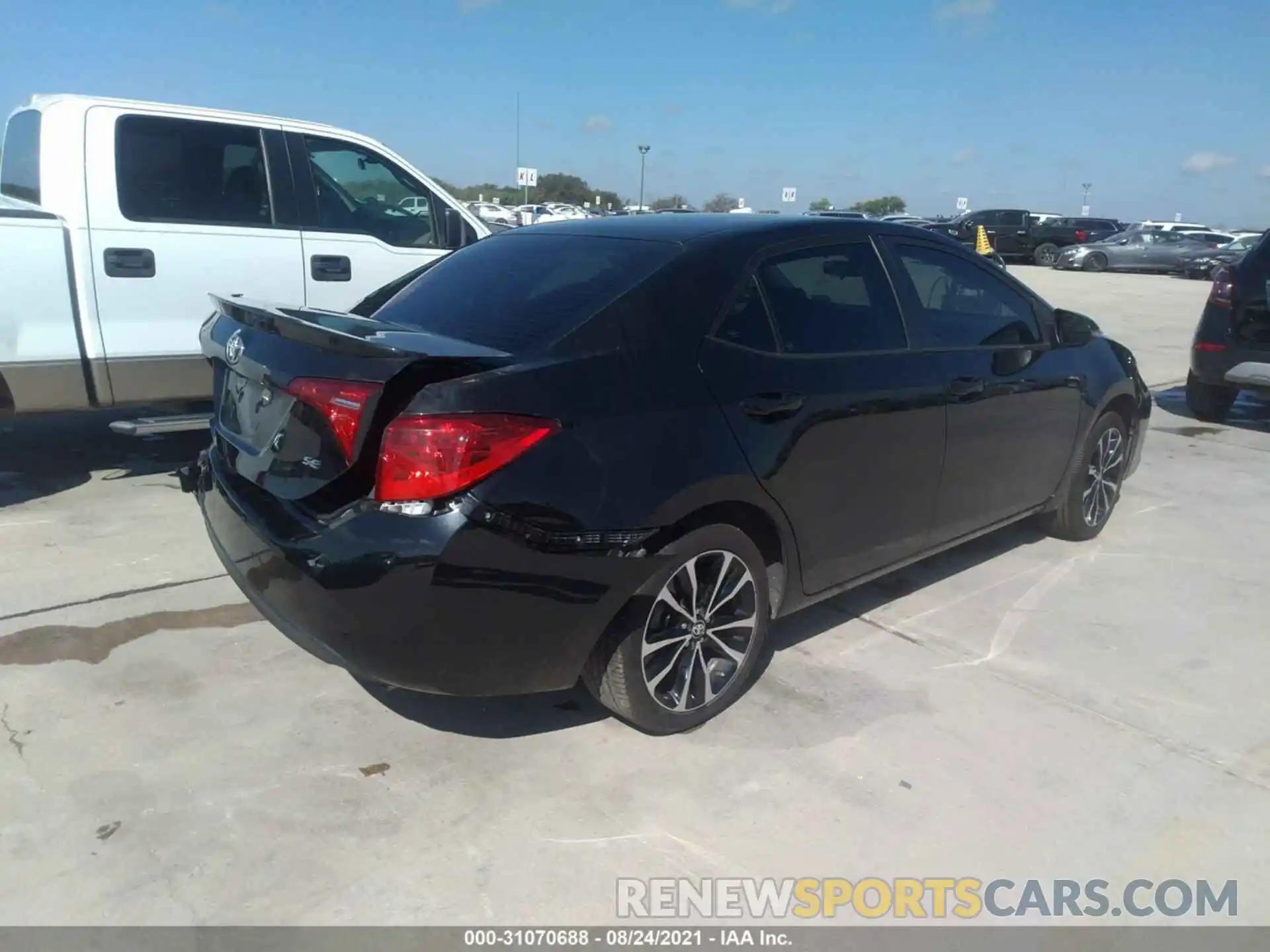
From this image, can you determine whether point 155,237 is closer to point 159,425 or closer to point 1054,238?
point 159,425

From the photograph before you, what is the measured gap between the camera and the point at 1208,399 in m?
8.53

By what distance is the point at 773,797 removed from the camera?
117 inches

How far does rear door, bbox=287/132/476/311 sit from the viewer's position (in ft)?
19.6

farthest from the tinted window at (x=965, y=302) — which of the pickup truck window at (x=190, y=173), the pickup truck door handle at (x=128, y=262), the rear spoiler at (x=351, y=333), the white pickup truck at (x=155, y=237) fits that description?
the pickup truck door handle at (x=128, y=262)

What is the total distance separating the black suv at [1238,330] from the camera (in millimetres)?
7633

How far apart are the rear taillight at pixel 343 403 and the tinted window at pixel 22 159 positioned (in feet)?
12.1

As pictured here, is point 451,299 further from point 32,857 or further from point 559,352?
point 32,857

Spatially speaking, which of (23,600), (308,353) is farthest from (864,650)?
(23,600)

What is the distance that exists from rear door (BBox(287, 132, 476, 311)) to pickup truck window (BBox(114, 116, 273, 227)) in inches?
9.6

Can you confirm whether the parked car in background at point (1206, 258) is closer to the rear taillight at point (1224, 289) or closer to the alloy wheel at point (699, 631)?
the rear taillight at point (1224, 289)

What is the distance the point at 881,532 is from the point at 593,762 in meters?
1.45

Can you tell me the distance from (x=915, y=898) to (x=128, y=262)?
16.0 feet
